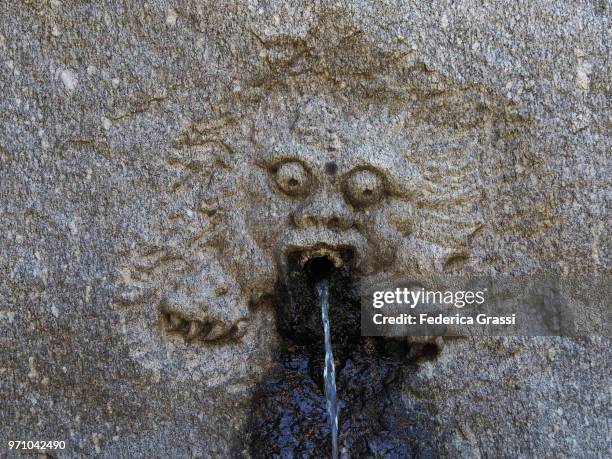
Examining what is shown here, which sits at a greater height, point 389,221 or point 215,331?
point 389,221

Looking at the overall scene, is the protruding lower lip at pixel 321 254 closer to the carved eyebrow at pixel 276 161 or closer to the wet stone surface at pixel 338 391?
the wet stone surface at pixel 338 391

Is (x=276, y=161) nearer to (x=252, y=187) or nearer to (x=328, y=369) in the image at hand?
(x=252, y=187)

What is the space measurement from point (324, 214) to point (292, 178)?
10 centimetres

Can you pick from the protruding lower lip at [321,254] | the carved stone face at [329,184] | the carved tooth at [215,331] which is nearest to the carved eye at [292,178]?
the carved stone face at [329,184]

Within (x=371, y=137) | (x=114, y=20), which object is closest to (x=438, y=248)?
(x=371, y=137)

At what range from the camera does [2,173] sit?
204cm

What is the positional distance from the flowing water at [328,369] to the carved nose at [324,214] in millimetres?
148

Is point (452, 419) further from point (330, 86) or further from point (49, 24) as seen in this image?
point (49, 24)

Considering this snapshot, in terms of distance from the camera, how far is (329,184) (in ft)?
6.76

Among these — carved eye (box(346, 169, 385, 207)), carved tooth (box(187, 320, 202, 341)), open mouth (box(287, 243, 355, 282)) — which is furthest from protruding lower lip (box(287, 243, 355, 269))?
carved tooth (box(187, 320, 202, 341))

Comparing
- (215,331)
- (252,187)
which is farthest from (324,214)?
(215,331)

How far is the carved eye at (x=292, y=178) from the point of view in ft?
6.72

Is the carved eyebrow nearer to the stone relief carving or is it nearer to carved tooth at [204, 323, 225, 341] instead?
the stone relief carving

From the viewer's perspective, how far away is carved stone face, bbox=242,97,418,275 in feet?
6.73
